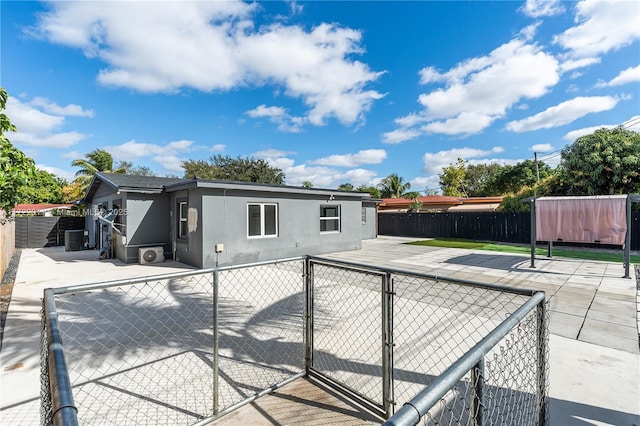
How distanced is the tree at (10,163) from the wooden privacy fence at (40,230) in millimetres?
13965

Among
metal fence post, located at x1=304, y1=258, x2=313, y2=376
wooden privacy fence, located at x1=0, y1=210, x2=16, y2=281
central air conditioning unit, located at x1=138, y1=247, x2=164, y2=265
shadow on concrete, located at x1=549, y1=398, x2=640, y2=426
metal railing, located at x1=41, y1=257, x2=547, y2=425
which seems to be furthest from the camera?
central air conditioning unit, located at x1=138, y1=247, x2=164, y2=265

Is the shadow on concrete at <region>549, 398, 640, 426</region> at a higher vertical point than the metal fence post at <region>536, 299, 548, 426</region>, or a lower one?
lower

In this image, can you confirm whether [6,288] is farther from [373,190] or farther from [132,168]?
[373,190]

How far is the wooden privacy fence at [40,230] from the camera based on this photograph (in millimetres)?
14859

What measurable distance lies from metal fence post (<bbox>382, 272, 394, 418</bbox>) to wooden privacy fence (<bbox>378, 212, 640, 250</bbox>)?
14.8 meters

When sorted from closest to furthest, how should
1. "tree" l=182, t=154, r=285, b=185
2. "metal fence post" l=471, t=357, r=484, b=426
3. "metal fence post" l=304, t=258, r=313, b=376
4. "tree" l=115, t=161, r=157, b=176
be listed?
"metal fence post" l=471, t=357, r=484, b=426
"metal fence post" l=304, t=258, r=313, b=376
"tree" l=182, t=154, r=285, b=185
"tree" l=115, t=161, r=157, b=176

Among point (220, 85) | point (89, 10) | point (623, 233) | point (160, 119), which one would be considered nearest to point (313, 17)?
point (89, 10)

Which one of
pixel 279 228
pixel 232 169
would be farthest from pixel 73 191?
pixel 279 228

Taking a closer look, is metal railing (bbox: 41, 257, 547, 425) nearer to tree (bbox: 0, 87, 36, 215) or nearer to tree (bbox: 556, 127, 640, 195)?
tree (bbox: 0, 87, 36, 215)

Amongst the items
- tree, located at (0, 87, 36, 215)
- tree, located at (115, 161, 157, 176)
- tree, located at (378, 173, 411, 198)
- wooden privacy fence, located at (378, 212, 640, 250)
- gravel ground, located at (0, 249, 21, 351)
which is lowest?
gravel ground, located at (0, 249, 21, 351)

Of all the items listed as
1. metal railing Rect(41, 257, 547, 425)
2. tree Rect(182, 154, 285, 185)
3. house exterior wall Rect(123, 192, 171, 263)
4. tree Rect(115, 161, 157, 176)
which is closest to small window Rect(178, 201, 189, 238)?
house exterior wall Rect(123, 192, 171, 263)

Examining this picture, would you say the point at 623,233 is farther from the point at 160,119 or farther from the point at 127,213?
the point at 160,119

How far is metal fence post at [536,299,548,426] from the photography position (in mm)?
1770

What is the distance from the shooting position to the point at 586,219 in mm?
7953
